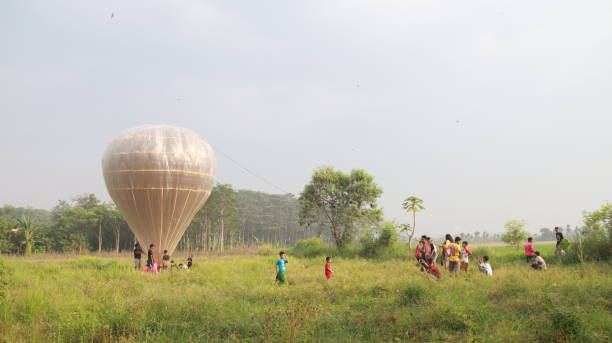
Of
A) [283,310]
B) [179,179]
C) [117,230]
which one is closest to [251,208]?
[117,230]

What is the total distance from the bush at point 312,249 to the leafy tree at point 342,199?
2309 millimetres

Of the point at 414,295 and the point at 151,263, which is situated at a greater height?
the point at 414,295

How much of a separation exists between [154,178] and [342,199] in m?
17.7

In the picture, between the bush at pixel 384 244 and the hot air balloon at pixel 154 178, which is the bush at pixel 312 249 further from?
the hot air balloon at pixel 154 178

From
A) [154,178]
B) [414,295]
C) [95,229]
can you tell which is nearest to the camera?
[414,295]

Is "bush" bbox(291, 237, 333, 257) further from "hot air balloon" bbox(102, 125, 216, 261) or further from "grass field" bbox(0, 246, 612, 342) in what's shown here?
"grass field" bbox(0, 246, 612, 342)

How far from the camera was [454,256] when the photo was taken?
14250 millimetres

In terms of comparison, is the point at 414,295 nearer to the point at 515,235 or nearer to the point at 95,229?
the point at 515,235

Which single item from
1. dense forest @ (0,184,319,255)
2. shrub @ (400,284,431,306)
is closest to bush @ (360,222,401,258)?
shrub @ (400,284,431,306)

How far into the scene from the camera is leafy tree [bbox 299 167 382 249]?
34.6 m

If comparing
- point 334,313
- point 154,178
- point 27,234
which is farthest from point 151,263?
point 27,234

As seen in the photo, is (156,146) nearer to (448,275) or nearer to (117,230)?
(448,275)

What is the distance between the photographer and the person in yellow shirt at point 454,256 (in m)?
14.2

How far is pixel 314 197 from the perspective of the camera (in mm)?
35031
